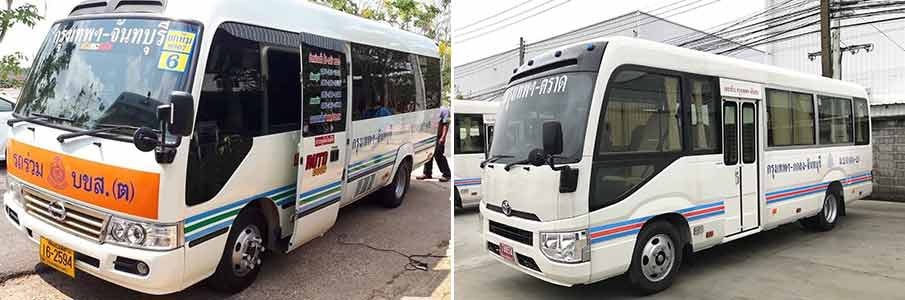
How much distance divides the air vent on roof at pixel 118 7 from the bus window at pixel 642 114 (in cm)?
307

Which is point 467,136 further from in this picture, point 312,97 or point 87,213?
point 87,213

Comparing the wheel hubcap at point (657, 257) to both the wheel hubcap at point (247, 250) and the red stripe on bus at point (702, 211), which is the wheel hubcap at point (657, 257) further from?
the wheel hubcap at point (247, 250)

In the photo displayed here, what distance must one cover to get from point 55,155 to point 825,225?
782cm

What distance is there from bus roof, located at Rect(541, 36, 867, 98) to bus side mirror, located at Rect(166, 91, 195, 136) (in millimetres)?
2606

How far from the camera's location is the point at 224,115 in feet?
11.0

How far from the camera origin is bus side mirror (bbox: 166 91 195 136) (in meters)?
2.76

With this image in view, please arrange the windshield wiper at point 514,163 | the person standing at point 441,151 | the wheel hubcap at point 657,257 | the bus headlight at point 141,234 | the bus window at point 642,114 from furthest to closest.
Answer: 1. the person standing at point 441,151
2. the wheel hubcap at point 657,257
3. the windshield wiper at point 514,163
4. the bus window at point 642,114
5. the bus headlight at point 141,234

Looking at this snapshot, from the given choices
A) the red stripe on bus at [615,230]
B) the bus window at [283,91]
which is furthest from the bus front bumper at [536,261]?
the bus window at [283,91]

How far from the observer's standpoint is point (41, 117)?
3381mm

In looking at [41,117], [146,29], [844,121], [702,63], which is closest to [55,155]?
[41,117]

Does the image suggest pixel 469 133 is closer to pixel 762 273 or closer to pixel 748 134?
pixel 748 134

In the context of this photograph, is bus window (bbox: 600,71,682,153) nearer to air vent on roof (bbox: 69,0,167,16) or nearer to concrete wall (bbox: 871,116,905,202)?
air vent on roof (bbox: 69,0,167,16)

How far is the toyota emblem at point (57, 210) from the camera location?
313 cm

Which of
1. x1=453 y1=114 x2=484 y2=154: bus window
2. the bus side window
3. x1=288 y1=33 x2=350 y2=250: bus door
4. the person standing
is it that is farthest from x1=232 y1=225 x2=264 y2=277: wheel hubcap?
the person standing
